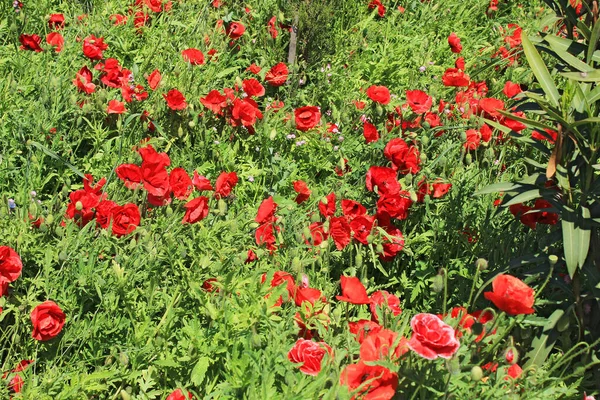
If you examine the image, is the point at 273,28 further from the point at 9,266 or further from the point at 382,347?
the point at 382,347

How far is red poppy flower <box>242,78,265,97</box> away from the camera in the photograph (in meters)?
3.30

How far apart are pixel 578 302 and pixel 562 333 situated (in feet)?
0.39

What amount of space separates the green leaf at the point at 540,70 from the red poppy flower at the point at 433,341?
2.90 ft

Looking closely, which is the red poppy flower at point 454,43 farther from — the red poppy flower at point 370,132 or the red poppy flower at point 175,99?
the red poppy flower at point 175,99

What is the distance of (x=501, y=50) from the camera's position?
13.7ft

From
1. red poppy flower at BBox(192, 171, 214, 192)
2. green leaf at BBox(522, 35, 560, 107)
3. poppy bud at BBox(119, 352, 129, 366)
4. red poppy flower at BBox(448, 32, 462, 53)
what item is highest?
green leaf at BBox(522, 35, 560, 107)

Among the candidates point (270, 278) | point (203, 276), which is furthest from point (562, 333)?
point (203, 276)

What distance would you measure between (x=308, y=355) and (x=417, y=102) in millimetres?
1596

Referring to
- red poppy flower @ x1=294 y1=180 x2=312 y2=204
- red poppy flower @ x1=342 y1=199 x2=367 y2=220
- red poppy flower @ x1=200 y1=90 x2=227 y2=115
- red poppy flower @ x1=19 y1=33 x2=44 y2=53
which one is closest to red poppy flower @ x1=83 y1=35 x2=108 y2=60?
red poppy flower @ x1=19 y1=33 x2=44 y2=53

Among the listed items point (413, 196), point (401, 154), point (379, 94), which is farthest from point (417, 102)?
point (413, 196)

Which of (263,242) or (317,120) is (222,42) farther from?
(263,242)

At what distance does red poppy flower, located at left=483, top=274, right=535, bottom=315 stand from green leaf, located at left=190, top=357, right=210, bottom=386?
2.52 ft

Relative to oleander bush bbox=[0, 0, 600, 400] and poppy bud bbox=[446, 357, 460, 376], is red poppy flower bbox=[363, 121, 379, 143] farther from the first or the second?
poppy bud bbox=[446, 357, 460, 376]

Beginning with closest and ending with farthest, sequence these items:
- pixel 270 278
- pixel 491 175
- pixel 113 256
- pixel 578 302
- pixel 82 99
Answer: pixel 270 278 → pixel 578 302 → pixel 113 256 → pixel 82 99 → pixel 491 175
